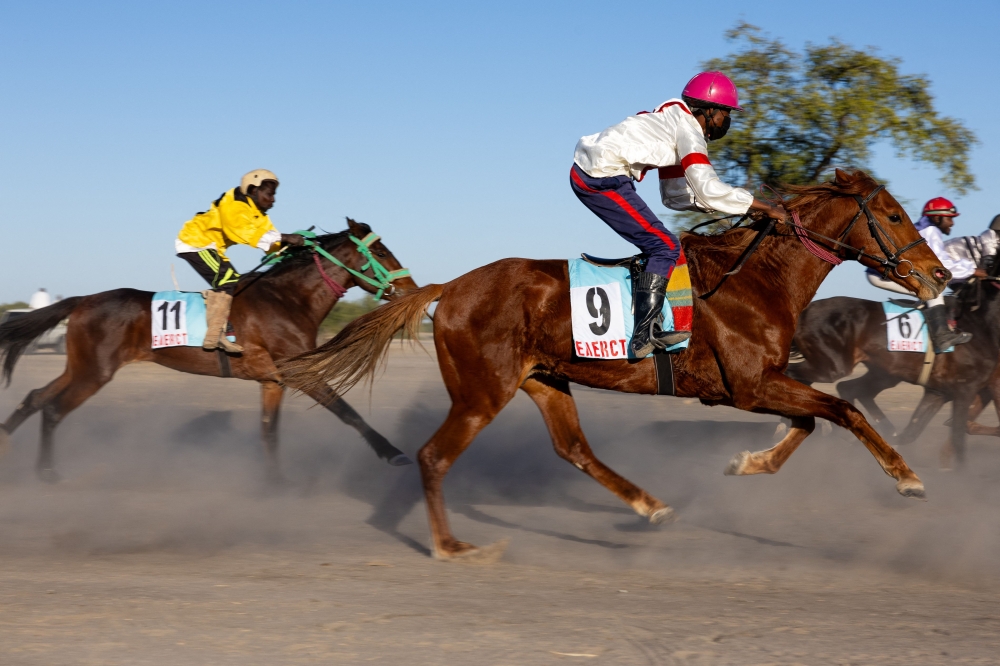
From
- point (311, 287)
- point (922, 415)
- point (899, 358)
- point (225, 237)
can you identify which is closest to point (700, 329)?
point (311, 287)

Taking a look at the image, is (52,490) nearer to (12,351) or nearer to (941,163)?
(12,351)

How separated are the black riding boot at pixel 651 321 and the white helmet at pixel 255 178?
463cm

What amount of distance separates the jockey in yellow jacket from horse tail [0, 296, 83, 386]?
118 centimetres

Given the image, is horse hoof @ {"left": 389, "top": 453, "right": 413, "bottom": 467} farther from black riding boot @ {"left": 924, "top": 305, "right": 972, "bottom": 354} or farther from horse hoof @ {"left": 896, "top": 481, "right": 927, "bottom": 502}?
black riding boot @ {"left": 924, "top": 305, "right": 972, "bottom": 354}

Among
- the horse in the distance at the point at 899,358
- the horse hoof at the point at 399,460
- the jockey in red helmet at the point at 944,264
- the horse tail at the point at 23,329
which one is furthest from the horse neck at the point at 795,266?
the horse tail at the point at 23,329

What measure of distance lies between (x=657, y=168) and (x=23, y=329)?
20.8 ft

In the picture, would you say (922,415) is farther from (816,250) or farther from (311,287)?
(311,287)

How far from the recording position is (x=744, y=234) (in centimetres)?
595

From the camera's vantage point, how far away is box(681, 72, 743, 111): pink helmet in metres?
5.63

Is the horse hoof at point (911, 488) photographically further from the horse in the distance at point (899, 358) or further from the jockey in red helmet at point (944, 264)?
the jockey in red helmet at point (944, 264)

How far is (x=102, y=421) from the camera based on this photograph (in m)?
11.1

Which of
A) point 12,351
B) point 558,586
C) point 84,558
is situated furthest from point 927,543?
point 12,351

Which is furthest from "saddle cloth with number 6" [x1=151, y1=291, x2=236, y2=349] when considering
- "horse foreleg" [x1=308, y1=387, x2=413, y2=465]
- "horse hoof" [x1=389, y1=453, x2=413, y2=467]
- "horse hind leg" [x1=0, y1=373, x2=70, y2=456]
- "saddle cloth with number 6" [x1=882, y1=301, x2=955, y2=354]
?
"saddle cloth with number 6" [x1=882, y1=301, x2=955, y2=354]

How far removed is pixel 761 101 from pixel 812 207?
7748 mm
